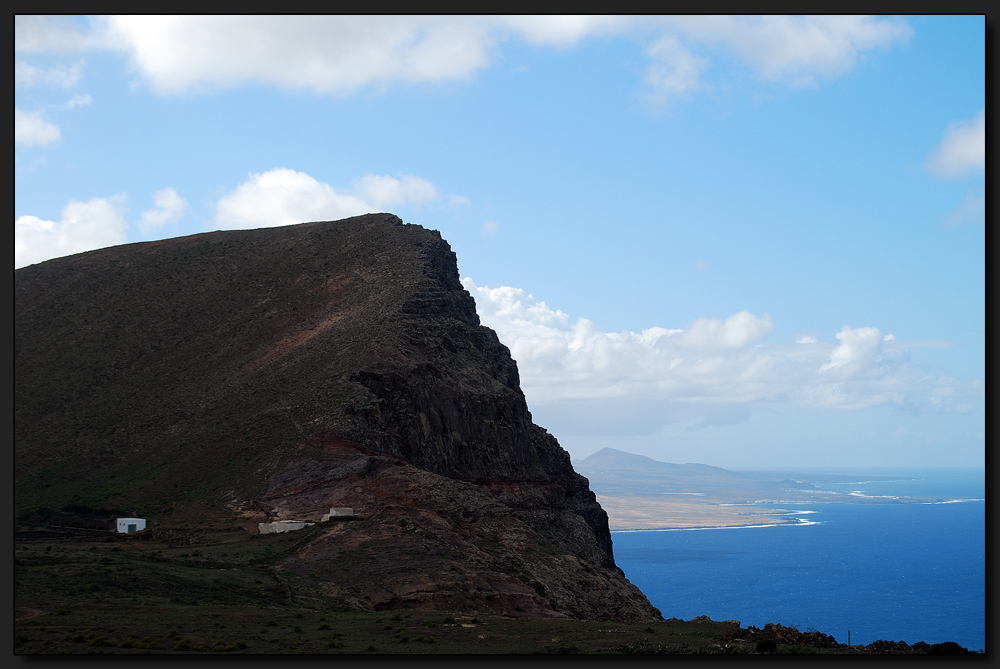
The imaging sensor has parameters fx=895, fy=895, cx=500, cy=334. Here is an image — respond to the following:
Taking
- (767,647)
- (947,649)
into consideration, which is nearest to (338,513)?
(767,647)

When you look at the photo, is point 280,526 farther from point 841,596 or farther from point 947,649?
point 841,596

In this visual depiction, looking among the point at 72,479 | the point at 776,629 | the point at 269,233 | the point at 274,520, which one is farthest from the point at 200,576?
the point at 269,233

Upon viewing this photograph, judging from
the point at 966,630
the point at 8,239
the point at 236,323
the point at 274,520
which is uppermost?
the point at 236,323

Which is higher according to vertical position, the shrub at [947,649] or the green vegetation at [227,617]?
the green vegetation at [227,617]

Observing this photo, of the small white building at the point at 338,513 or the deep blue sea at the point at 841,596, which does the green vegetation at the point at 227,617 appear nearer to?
the small white building at the point at 338,513

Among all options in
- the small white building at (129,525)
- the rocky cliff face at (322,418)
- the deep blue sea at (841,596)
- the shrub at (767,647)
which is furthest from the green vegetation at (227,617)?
the deep blue sea at (841,596)

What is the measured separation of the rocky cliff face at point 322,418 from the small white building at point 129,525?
6.08 feet

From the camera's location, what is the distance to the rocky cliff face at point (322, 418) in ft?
169

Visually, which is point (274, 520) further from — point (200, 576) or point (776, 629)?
point (776, 629)

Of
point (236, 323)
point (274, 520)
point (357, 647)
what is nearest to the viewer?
point (357, 647)

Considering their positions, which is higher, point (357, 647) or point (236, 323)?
point (236, 323)

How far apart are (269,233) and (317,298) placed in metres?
16.3

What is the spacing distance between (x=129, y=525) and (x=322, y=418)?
43.7 feet

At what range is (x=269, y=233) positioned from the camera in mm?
89750
